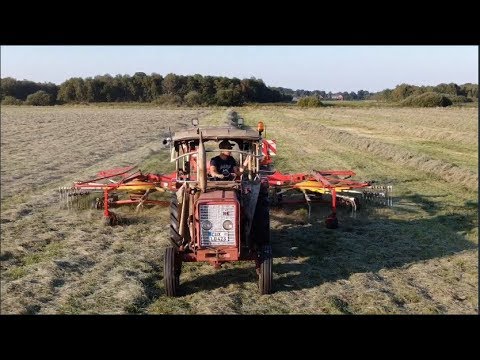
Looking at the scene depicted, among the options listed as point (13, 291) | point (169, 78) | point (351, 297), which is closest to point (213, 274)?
point (351, 297)

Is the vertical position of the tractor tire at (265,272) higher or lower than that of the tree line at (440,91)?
lower

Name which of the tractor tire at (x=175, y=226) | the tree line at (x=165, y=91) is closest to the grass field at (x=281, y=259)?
the tractor tire at (x=175, y=226)

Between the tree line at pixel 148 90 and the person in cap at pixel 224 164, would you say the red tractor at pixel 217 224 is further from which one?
the tree line at pixel 148 90

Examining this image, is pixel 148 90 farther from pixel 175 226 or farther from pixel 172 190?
pixel 175 226

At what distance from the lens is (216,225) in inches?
263

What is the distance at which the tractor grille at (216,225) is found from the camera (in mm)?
6648

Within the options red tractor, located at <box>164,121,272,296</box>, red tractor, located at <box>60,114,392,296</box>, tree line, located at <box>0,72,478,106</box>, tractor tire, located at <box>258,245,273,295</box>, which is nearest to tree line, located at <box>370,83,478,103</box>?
tree line, located at <box>0,72,478,106</box>

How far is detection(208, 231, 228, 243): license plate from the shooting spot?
22.0 ft

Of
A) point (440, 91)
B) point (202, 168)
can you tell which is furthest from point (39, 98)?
point (202, 168)

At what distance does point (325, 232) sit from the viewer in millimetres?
9836

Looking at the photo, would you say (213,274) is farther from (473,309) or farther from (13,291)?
(473,309)

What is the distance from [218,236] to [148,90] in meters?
53.0
